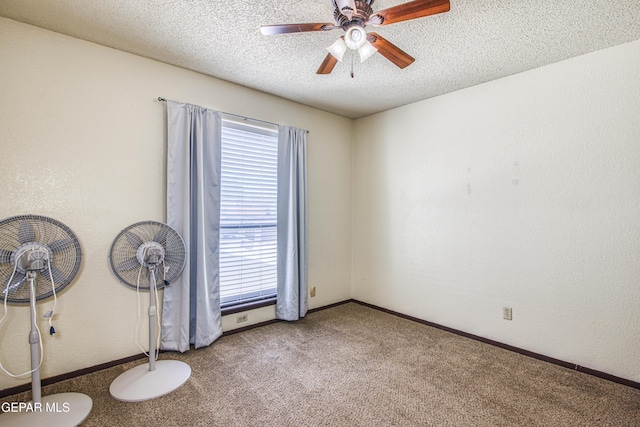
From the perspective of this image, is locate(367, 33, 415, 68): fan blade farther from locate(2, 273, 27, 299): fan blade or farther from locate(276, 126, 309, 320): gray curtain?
locate(2, 273, 27, 299): fan blade

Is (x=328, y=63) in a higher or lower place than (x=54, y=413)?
higher

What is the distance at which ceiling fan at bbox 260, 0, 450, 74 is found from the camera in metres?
1.51

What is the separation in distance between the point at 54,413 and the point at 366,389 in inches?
77.2

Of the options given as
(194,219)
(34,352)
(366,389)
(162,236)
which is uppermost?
(194,219)

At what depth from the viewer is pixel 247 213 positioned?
3.26 m

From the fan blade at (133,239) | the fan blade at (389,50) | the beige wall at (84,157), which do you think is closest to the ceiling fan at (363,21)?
the fan blade at (389,50)

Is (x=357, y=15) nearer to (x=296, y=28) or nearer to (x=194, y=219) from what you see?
(x=296, y=28)

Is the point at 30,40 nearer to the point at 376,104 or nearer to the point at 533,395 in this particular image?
the point at 376,104

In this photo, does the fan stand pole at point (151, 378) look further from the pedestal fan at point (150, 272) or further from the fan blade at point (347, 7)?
the fan blade at point (347, 7)

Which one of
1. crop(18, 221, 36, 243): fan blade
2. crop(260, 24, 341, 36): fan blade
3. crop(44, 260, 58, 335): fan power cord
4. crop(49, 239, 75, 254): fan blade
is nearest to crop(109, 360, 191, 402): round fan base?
crop(44, 260, 58, 335): fan power cord

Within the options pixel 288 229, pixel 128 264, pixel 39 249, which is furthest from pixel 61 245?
pixel 288 229

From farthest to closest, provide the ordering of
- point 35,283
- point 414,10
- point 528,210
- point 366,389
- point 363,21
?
point 528,210, point 366,389, point 35,283, point 363,21, point 414,10

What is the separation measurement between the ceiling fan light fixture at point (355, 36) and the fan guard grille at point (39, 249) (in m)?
2.24

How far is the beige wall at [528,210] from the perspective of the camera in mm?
2309
